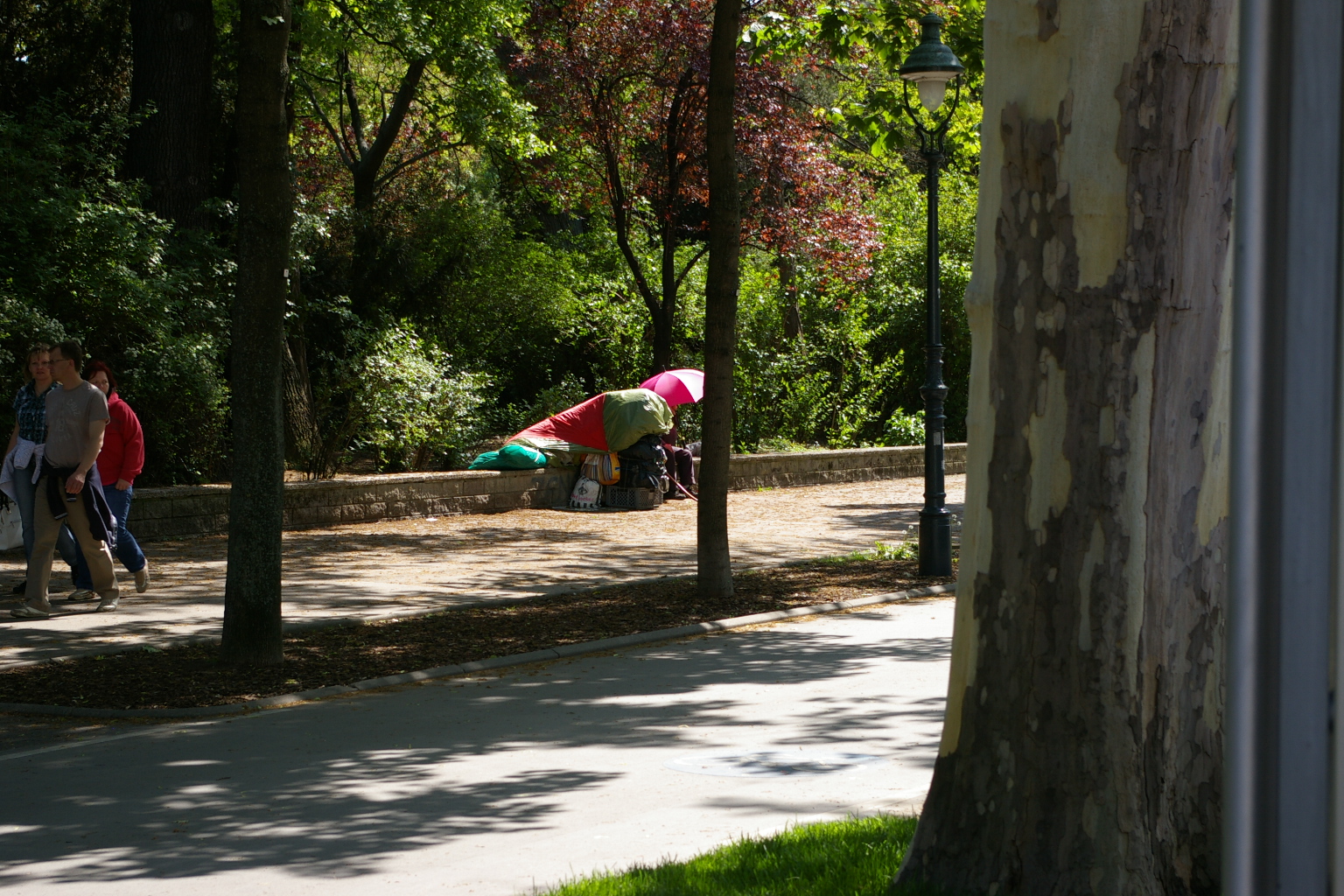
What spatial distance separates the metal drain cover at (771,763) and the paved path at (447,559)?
4.88m

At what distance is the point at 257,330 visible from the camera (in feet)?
27.6

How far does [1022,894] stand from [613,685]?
15.7 ft

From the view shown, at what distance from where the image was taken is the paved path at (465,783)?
492 cm

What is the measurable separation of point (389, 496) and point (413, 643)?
8.39 m

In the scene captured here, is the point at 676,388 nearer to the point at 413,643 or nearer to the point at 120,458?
the point at 120,458

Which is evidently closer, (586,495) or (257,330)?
(257,330)

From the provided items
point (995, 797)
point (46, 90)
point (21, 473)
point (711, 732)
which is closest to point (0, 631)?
point (21, 473)

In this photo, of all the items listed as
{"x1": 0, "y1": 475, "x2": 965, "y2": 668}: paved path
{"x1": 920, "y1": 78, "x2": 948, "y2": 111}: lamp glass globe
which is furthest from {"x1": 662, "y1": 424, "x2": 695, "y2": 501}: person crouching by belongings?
{"x1": 920, "y1": 78, "x2": 948, "y2": 111}: lamp glass globe

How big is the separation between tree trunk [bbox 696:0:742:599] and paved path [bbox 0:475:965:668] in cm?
167

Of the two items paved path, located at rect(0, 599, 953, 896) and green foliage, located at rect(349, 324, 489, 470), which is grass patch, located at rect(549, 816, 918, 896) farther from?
green foliage, located at rect(349, 324, 489, 470)

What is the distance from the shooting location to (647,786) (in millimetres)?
6004

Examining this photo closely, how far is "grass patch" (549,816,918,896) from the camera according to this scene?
4215 mm

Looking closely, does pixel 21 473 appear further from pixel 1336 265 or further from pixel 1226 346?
pixel 1336 265

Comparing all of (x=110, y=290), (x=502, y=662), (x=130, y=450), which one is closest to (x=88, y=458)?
(x=130, y=450)
